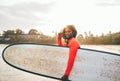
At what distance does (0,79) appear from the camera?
13.4m

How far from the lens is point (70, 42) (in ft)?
13.5

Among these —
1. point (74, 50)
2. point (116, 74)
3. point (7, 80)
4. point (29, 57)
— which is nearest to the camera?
point (74, 50)

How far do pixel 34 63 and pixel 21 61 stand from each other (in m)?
0.23

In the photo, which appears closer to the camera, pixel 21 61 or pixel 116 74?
pixel 116 74

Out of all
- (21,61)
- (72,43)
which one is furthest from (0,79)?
(72,43)

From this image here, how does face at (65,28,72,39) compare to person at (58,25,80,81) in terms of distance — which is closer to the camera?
person at (58,25,80,81)

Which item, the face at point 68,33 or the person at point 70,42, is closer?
the person at point 70,42

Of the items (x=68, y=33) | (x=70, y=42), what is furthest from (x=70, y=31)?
(x=70, y=42)

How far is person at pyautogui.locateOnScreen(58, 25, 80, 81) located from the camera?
3996 millimetres

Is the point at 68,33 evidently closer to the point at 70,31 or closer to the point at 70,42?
the point at 70,31

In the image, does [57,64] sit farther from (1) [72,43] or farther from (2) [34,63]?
(1) [72,43]

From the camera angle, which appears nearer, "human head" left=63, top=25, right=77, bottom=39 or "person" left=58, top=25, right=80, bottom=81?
"person" left=58, top=25, right=80, bottom=81

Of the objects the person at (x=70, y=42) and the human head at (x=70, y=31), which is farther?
the human head at (x=70, y=31)

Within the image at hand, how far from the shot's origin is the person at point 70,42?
13.1ft
